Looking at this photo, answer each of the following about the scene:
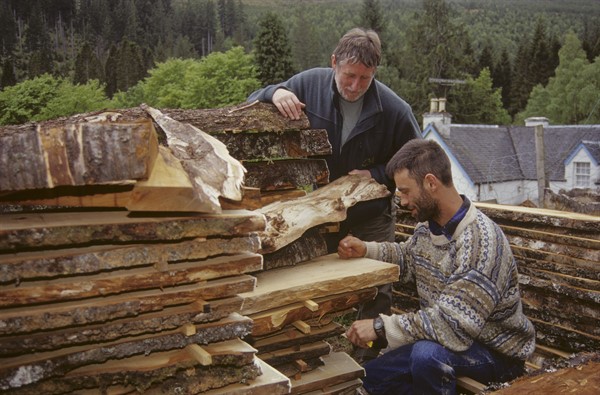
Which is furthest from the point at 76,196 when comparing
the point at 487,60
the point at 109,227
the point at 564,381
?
the point at 487,60

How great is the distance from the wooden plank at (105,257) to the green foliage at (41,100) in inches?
1575

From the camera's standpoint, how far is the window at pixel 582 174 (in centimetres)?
3061

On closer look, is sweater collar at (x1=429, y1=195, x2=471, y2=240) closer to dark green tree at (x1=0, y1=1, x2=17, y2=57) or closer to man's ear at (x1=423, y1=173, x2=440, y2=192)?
man's ear at (x1=423, y1=173, x2=440, y2=192)

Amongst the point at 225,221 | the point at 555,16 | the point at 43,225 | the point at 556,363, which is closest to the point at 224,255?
the point at 225,221

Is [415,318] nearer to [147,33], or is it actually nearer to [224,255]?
[224,255]

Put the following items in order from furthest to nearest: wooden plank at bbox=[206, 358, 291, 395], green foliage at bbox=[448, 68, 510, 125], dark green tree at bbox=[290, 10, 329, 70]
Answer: dark green tree at bbox=[290, 10, 329, 70]
green foliage at bbox=[448, 68, 510, 125]
wooden plank at bbox=[206, 358, 291, 395]

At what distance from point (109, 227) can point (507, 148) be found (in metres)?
35.9

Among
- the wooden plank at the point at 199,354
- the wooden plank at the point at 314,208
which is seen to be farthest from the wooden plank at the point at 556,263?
the wooden plank at the point at 199,354

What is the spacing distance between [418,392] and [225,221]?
6.47ft

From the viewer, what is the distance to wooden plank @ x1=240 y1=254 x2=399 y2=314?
135 inches

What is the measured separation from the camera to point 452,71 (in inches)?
2137

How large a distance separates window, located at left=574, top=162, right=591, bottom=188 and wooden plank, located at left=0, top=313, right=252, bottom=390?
105 feet

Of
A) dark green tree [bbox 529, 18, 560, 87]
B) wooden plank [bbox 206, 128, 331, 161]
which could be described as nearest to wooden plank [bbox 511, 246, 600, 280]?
wooden plank [bbox 206, 128, 331, 161]

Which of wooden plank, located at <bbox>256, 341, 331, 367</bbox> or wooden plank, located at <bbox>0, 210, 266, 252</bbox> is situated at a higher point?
wooden plank, located at <bbox>0, 210, 266, 252</bbox>
